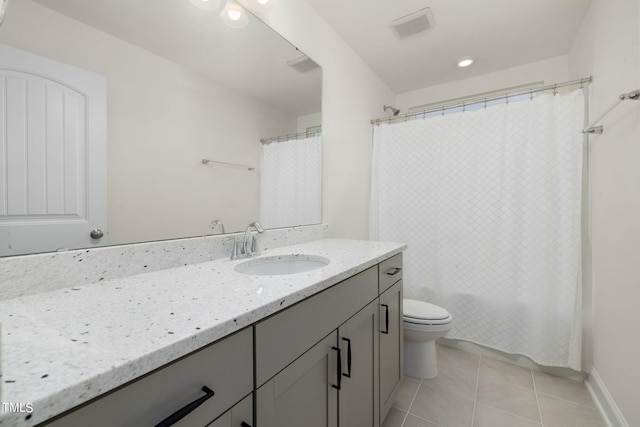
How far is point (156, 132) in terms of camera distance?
0.97 meters

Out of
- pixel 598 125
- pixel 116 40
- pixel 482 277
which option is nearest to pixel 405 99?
pixel 598 125

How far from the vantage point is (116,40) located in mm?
869

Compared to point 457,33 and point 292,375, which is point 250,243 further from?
point 457,33

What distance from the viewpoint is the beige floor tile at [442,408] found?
1409 mm

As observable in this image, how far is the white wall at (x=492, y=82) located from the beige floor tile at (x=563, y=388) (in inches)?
87.5

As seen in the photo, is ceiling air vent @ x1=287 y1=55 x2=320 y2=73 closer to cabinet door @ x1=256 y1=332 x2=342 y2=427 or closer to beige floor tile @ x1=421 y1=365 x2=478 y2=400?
cabinet door @ x1=256 y1=332 x2=342 y2=427

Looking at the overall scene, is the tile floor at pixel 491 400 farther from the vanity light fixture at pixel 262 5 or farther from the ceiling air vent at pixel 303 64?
the vanity light fixture at pixel 262 5

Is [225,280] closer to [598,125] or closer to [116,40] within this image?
[116,40]

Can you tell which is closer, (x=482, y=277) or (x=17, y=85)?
(x=17, y=85)

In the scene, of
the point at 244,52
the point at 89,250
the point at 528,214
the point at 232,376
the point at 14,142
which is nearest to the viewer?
the point at 232,376

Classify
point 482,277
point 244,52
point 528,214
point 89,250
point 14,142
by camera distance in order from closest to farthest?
point 14,142 < point 89,250 < point 244,52 < point 528,214 < point 482,277

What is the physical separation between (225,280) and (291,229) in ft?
2.45

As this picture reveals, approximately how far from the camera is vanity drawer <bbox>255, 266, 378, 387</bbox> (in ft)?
2.07

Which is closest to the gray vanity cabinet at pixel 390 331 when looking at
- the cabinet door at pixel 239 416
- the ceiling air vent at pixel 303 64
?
the cabinet door at pixel 239 416
